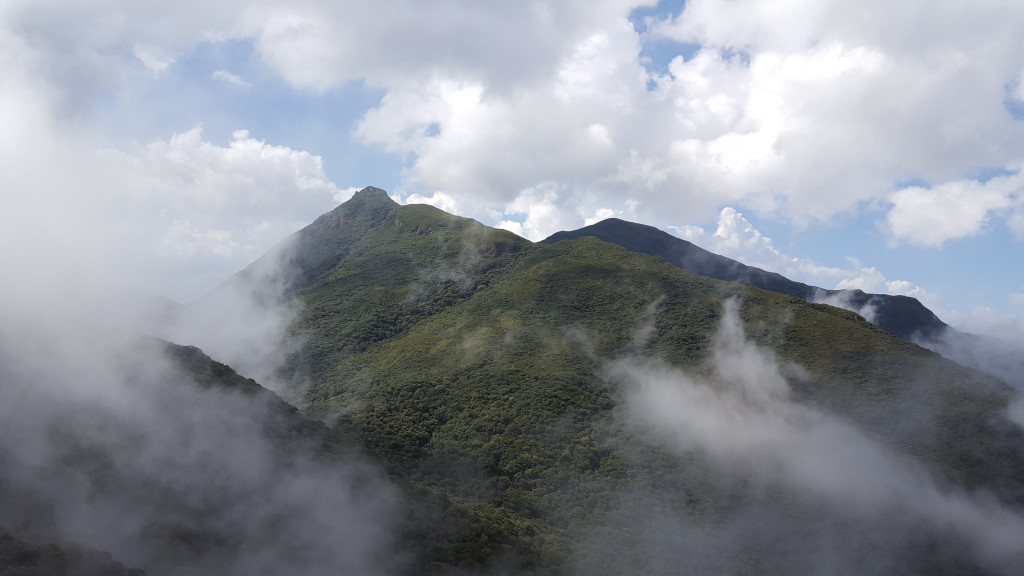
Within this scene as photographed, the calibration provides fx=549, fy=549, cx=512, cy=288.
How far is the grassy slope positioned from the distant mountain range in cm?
57

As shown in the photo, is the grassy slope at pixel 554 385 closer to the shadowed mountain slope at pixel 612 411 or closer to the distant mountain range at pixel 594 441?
the shadowed mountain slope at pixel 612 411

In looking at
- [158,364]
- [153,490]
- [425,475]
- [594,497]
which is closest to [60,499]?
[153,490]

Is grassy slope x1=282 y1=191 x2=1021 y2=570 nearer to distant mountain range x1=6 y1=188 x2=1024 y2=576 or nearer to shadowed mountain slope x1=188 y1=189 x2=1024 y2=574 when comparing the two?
shadowed mountain slope x1=188 y1=189 x2=1024 y2=574

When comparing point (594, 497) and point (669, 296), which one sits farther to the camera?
point (669, 296)

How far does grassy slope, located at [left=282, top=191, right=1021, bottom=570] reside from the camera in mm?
93438

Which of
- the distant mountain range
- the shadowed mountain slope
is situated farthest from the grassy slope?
the distant mountain range

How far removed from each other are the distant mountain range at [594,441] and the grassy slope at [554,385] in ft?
1.85

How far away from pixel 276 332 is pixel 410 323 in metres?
43.2

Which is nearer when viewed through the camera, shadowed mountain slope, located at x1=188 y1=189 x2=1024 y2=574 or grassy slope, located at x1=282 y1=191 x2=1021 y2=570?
shadowed mountain slope, located at x1=188 y1=189 x2=1024 y2=574

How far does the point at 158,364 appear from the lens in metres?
72.9

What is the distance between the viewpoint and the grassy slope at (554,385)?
3679 inches

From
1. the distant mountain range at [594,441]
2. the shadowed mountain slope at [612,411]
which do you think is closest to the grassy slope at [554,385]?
the shadowed mountain slope at [612,411]

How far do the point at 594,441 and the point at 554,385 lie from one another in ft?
61.0

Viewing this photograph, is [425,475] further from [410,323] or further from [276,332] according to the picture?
[276,332]
